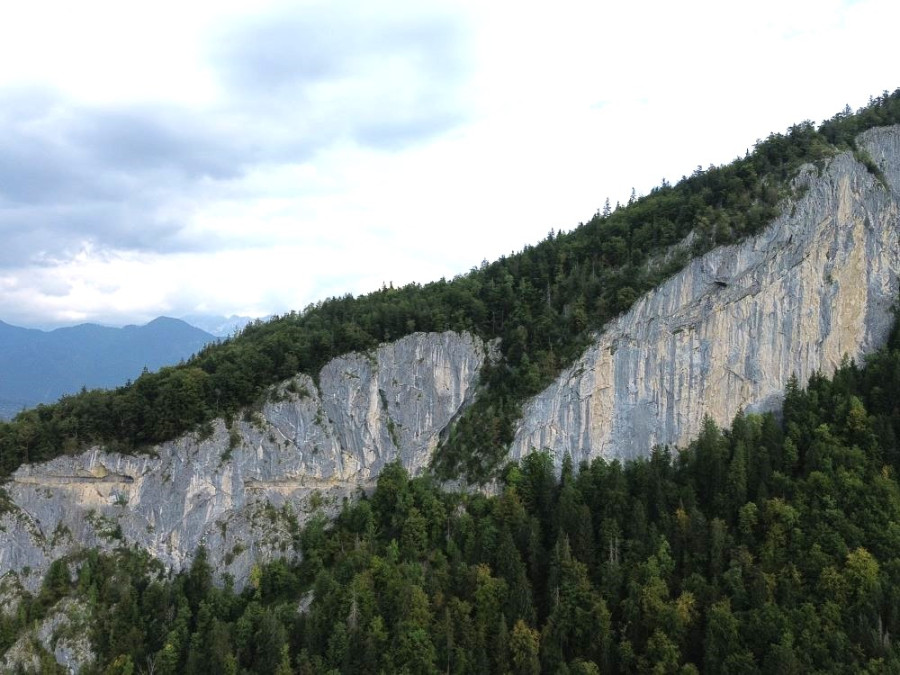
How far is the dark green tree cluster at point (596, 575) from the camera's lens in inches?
1639

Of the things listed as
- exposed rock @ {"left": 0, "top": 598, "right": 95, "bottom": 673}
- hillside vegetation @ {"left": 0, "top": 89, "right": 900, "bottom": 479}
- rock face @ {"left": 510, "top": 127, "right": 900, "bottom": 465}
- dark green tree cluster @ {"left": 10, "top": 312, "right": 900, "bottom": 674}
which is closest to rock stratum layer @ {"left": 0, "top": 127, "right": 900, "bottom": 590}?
Answer: rock face @ {"left": 510, "top": 127, "right": 900, "bottom": 465}

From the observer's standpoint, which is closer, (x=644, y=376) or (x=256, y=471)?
(x=256, y=471)

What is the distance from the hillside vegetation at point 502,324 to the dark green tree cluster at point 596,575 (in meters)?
8.71

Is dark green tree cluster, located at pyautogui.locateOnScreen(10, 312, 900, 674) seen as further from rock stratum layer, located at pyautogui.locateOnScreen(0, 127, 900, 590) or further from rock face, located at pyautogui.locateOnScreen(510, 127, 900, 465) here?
rock stratum layer, located at pyautogui.locateOnScreen(0, 127, 900, 590)

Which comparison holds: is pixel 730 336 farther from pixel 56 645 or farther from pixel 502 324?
pixel 56 645

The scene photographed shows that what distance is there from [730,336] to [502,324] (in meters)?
22.0

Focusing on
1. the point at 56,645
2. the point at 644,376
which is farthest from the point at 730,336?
the point at 56,645

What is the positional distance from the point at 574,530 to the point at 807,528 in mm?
17126

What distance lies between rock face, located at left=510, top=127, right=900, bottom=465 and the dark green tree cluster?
7.76 feet

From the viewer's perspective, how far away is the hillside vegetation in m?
55.6

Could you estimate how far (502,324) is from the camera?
6456 cm

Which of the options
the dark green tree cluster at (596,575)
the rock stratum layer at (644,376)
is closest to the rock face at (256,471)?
the rock stratum layer at (644,376)

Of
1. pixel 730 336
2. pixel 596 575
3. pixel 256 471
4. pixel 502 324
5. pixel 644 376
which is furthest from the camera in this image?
pixel 502 324

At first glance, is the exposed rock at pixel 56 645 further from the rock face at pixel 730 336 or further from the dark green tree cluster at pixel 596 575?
the rock face at pixel 730 336
